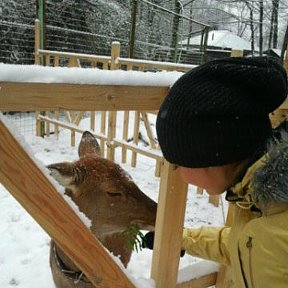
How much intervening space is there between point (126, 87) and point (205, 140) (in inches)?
17.5

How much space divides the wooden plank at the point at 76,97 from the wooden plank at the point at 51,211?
0.12m

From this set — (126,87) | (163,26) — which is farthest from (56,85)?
(163,26)

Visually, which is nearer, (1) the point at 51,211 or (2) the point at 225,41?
(1) the point at 51,211

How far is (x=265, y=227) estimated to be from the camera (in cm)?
111

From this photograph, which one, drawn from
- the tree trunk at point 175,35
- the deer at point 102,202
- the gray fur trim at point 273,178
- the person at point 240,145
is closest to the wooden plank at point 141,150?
the deer at point 102,202

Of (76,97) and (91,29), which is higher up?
(91,29)

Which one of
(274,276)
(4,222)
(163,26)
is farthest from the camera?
(163,26)

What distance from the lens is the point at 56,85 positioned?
1.36m

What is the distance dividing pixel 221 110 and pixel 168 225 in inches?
32.6

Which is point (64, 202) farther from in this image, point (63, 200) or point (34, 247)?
point (34, 247)

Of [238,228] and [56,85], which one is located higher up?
[56,85]

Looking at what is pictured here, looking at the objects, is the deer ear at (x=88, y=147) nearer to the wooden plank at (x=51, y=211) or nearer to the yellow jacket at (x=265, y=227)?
the wooden plank at (x=51, y=211)

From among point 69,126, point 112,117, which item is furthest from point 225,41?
point 112,117

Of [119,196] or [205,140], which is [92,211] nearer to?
[119,196]
